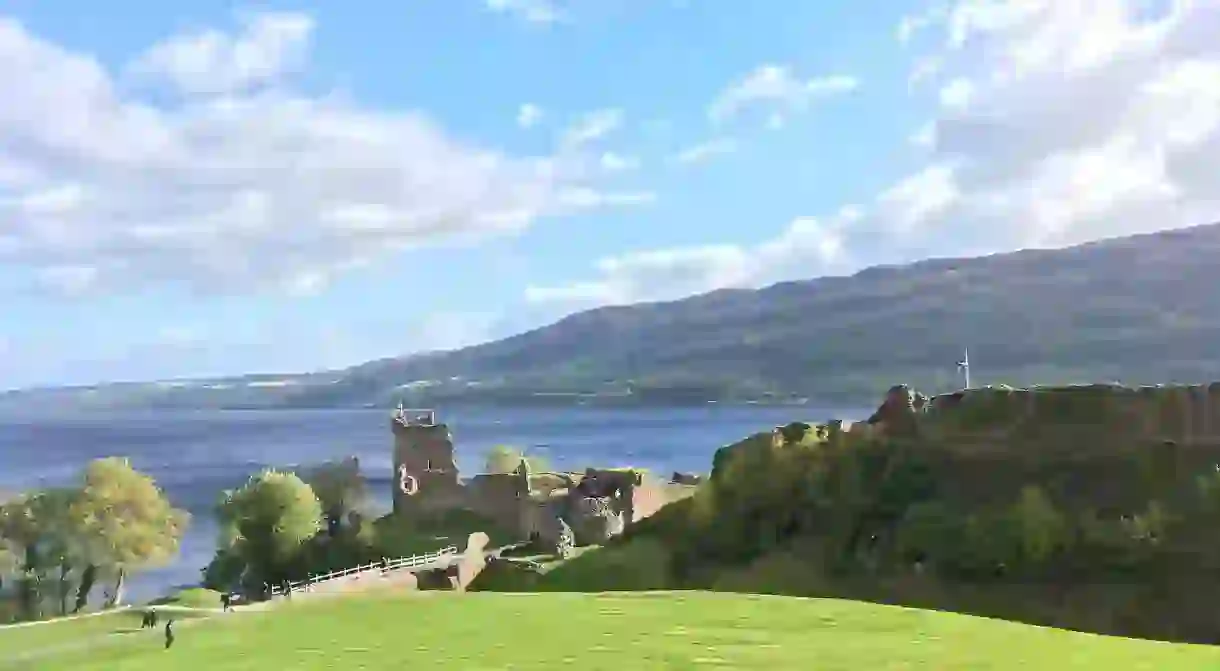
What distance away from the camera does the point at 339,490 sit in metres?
49.9

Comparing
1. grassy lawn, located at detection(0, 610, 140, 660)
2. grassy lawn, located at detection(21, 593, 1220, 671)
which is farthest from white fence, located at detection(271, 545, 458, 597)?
grassy lawn, located at detection(21, 593, 1220, 671)

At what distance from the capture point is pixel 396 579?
3322 cm

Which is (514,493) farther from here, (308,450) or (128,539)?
(308,450)

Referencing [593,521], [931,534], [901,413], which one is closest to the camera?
[931,534]

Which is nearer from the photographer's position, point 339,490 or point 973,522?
point 973,522

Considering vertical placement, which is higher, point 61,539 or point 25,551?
point 61,539

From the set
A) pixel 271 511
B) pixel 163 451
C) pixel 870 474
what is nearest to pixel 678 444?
pixel 163 451

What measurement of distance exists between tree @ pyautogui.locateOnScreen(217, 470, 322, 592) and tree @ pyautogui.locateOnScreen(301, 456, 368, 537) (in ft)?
12.3

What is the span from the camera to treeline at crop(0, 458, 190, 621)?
43344 millimetres

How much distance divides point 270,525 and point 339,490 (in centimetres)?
791

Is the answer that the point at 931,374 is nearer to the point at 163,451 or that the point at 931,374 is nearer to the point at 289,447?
the point at 289,447

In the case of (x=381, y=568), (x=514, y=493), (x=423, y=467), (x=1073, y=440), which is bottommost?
(x=381, y=568)

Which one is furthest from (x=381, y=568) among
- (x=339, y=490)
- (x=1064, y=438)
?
(x=1064, y=438)

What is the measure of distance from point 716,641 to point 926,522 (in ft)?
52.1
